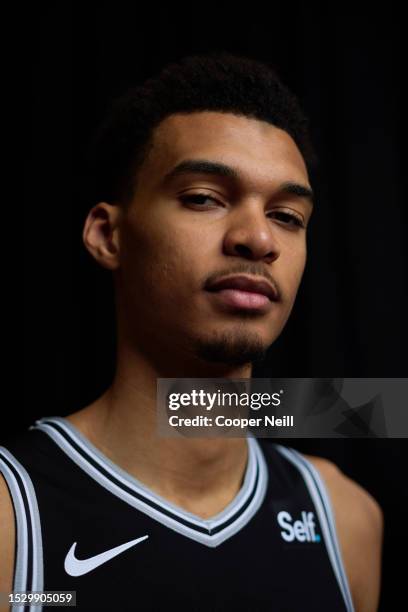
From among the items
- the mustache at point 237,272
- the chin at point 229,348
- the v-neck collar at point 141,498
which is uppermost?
the mustache at point 237,272

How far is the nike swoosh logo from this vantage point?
0.99m

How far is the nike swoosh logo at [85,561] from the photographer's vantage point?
99 cm

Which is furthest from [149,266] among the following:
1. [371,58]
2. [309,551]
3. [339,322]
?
[371,58]

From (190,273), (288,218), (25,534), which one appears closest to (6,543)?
(25,534)

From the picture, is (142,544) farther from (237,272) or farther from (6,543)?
(237,272)

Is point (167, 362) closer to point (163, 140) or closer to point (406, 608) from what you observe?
point (163, 140)

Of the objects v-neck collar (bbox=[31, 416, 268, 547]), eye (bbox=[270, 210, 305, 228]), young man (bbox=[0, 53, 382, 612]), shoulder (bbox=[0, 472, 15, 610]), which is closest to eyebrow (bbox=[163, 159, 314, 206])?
young man (bbox=[0, 53, 382, 612])

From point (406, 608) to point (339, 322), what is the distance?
693 mm

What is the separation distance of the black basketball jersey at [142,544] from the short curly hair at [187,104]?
495 mm

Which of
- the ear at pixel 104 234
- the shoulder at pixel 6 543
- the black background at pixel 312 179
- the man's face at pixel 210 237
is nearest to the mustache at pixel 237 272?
the man's face at pixel 210 237

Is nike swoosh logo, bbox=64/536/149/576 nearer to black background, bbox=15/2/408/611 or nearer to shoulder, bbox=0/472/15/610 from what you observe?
shoulder, bbox=0/472/15/610

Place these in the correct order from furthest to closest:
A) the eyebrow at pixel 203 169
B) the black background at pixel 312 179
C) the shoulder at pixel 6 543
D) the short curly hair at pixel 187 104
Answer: the black background at pixel 312 179, the short curly hair at pixel 187 104, the eyebrow at pixel 203 169, the shoulder at pixel 6 543

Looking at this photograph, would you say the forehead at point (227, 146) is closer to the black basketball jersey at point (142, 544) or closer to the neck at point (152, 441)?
the neck at point (152, 441)

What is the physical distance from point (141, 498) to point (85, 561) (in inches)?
5.4
